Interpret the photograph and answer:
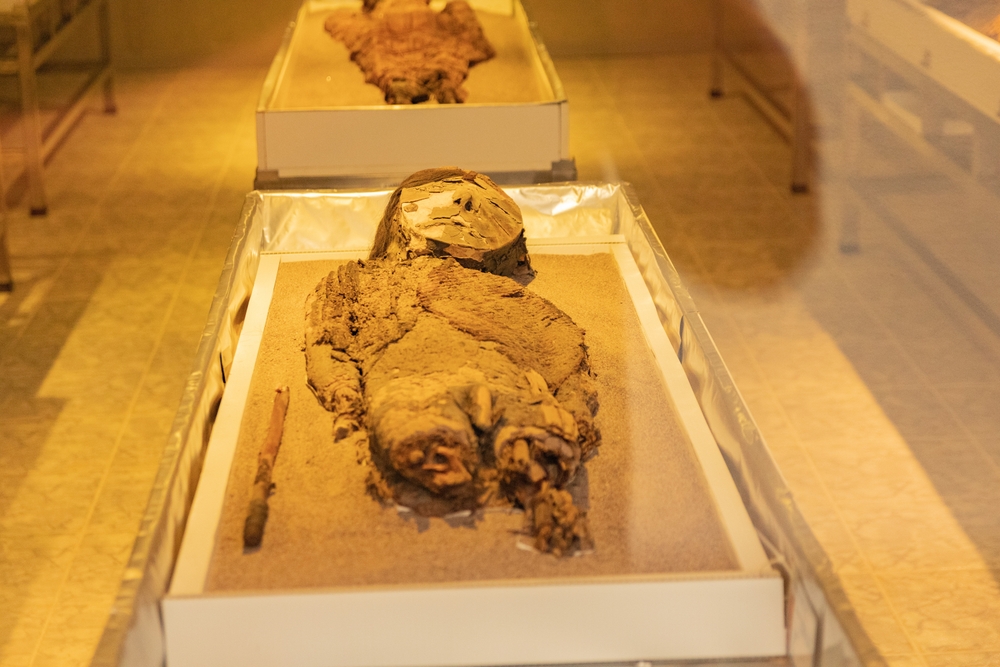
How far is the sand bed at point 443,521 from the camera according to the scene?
150 cm

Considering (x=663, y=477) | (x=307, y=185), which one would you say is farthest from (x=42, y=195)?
(x=663, y=477)

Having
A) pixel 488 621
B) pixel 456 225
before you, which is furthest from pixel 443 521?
pixel 456 225

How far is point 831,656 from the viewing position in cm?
141

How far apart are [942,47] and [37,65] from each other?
3700 millimetres

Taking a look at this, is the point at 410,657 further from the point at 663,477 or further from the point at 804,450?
the point at 804,450

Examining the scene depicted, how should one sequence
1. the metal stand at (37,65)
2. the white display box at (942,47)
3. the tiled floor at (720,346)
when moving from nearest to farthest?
the tiled floor at (720,346) < the white display box at (942,47) < the metal stand at (37,65)

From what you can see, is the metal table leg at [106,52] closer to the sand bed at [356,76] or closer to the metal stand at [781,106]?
the sand bed at [356,76]

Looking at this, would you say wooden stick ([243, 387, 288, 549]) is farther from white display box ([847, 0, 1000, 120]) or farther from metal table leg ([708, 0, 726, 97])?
metal table leg ([708, 0, 726, 97])

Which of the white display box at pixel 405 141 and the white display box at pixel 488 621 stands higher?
the white display box at pixel 405 141

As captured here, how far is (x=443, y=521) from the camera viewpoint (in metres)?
1.60

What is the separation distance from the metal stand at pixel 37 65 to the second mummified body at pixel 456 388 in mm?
2887

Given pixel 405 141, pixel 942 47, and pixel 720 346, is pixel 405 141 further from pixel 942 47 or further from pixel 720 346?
pixel 942 47

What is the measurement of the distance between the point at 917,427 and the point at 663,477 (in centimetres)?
159

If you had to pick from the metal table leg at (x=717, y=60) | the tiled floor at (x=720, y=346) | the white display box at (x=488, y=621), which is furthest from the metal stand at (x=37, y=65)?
the white display box at (x=488, y=621)
